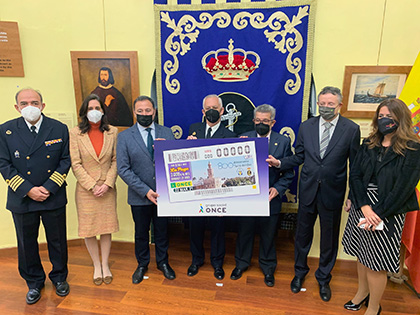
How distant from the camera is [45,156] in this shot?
7.60ft

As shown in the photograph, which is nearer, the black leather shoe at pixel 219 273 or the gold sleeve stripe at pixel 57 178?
the gold sleeve stripe at pixel 57 178

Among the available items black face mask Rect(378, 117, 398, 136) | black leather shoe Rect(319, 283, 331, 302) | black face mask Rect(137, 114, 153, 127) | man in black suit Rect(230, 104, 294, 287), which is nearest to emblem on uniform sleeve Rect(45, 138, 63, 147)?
black face mask Rect(137, 114, 153, 127)

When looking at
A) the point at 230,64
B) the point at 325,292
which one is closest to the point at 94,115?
the point at 230,64

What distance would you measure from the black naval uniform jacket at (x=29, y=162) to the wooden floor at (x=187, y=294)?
864mm

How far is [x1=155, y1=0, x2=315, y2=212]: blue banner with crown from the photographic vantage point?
2752mm

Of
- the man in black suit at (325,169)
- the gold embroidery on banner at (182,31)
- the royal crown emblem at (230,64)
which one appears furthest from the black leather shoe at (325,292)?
the gold embroidery on banner at (182,31)

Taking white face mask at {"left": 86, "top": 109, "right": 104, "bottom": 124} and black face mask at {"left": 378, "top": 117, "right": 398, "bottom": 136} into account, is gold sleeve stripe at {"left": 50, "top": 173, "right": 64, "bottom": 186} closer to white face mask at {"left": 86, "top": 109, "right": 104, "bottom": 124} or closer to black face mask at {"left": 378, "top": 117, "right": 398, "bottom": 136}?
white face mask at {"left": 86, "top": 109, "right": 104, "bottom": 124}

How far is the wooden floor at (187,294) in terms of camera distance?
2.38 metres

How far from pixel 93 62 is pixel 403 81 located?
10.5 ft

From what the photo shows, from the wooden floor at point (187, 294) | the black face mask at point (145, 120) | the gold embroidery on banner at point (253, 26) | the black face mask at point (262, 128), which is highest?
the gold embroidery on banner at point (253, 26)

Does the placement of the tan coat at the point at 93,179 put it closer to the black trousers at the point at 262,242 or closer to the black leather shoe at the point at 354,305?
the black trousers at the point at 262,242

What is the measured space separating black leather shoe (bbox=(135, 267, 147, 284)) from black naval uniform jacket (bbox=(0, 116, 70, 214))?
101cm

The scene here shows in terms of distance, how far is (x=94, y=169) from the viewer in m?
2.54

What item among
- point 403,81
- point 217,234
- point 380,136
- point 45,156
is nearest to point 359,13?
point 403,81
